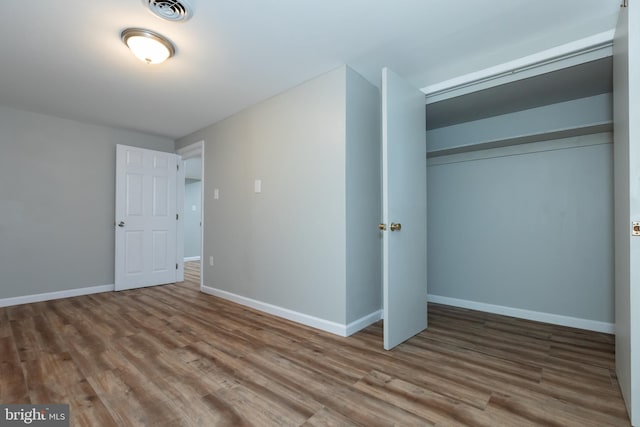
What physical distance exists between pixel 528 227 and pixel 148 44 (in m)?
3.67

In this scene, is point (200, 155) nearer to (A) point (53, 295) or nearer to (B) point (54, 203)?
(B) point (54, 203)

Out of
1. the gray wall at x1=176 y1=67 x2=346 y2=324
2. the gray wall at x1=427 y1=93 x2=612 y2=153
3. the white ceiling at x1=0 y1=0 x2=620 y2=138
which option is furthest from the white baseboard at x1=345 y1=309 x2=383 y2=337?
the white ceiling at x1=0 y1=0 x2=620 y2=138

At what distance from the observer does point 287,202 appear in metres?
3.04

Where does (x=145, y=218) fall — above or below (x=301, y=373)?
above

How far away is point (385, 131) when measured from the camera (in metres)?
2.25

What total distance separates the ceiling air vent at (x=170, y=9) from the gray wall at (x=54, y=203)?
3.10 meters

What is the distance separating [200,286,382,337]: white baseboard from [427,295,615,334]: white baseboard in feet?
3.42

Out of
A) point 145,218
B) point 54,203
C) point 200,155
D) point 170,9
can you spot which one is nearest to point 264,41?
point 170,9

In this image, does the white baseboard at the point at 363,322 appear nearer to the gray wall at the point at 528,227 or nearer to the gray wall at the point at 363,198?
the gray wall at the point at 363,198

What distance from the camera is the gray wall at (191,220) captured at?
786 centimetres

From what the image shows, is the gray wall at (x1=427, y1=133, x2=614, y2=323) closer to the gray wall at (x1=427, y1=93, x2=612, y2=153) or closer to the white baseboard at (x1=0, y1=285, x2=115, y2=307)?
the gray wall at (x1=427, y1=93, x2=612, y2=153)

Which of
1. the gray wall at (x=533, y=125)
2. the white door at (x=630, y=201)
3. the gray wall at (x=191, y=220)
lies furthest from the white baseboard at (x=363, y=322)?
the gray wall at (x=191, y=220)

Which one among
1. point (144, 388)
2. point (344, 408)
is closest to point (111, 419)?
point (144, 388)

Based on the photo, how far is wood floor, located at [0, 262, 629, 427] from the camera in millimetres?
1520
